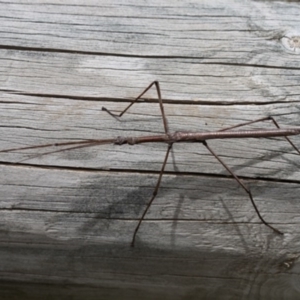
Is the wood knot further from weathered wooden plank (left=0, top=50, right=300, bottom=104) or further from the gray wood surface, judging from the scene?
weathered wooden plank (left=0, top=50, right=300, bottom=104)

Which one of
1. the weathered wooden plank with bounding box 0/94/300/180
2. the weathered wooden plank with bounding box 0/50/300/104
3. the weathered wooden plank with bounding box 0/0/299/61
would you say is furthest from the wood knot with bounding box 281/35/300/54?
the weathered wooden plank with bounding box 0/94/300/180

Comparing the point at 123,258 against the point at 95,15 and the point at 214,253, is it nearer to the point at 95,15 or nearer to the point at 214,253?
the point at 214,253

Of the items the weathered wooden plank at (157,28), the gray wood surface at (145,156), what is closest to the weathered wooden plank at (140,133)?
the gray wood surface at (145,156)

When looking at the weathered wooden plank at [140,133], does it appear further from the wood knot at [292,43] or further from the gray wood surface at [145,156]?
the wood knot at [292,43]

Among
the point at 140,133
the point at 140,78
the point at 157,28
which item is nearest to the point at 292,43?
the point at 157,28

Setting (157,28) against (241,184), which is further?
(157,28)

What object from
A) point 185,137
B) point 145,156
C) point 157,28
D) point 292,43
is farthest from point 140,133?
point 292,43

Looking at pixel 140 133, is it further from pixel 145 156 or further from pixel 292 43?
pixel 292 43

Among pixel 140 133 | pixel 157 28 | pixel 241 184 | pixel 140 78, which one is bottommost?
pixel 241 184

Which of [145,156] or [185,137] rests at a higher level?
[185,137]
